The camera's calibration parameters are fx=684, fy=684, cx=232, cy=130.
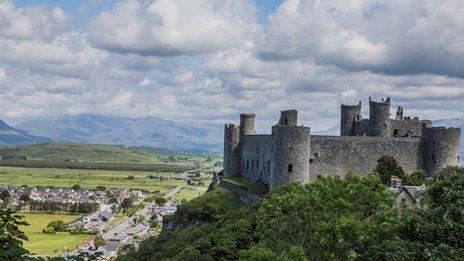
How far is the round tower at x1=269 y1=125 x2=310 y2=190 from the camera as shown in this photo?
46.0m

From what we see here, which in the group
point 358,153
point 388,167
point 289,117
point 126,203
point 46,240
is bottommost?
point 46,240

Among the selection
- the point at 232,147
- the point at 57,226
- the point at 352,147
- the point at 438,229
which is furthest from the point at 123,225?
the point at 438,229

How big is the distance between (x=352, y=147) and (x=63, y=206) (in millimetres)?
110388

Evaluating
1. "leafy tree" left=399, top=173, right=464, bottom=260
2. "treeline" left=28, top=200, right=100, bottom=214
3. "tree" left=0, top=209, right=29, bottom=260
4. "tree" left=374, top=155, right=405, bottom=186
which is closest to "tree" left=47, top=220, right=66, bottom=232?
"treeline" left=28, top=200, right=100, bottom=214

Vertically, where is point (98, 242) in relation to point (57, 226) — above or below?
below

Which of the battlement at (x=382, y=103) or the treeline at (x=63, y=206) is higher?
the battlement at (x=382, y=103)

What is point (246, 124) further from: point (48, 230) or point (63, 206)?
point (63, 206)

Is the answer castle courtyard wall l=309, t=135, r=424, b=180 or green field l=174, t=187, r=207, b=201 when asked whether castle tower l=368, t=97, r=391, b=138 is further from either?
green field l=174, t=187, r=207, b=201

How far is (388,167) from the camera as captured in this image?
4791 cm

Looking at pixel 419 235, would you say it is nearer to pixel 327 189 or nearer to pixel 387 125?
pixel 327 189

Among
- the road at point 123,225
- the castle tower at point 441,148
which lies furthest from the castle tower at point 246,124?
the road at point 123,225

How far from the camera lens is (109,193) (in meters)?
185

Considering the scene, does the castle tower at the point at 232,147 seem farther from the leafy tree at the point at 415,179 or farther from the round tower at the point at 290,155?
the leafy tree at the point at 415,179

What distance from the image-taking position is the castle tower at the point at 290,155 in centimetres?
4600
